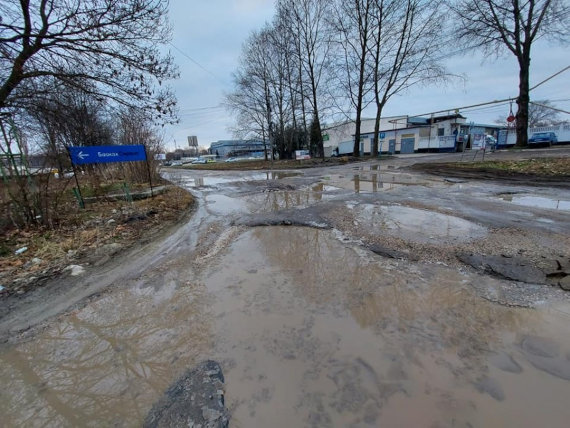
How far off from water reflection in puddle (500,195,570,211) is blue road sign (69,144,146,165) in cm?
1053

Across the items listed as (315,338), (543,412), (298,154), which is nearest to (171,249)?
(315,338)

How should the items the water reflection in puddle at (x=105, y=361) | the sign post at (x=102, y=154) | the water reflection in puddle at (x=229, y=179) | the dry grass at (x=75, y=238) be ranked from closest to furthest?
the water reflection in puddle at (x=105, y=361) → the dry grass at (x=75, y=238) → the sign post at (x=102, y=154) → the water reflection in puddle at (x=229, y=179)

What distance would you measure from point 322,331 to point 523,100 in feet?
77.0

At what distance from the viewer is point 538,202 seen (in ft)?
20.8

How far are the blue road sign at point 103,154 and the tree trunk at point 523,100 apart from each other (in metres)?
23.0

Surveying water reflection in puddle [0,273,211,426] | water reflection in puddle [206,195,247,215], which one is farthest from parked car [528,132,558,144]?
water reflection in puddle [0,273,211,426]

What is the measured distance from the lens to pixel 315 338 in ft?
7.97

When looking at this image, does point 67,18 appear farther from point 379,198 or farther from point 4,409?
point 379,198

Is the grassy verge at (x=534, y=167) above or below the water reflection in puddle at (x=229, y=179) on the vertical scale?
above

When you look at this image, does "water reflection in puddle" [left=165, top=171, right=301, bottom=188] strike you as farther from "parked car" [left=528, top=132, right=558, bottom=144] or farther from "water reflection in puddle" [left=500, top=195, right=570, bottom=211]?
"parked car" [left=528, top=132, right=558, bottom=144]

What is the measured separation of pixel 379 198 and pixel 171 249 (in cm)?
561

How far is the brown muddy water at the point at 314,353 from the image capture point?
1.81 metres

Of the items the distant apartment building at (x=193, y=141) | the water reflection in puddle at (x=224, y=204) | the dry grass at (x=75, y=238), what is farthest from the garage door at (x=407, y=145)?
the distant apartment building at (x=193, y=141)

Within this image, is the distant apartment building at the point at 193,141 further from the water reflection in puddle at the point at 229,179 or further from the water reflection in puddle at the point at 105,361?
the water reflection in puddle at the point at 105,361
